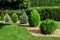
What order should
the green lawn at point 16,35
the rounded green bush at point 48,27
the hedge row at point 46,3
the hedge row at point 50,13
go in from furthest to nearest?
the hedge row at point 46,3 < the hedge row at point 50,13 < the rounded green bush at point 48,27 < the green lawn at point 16,35

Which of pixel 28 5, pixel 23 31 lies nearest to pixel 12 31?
pixel 23 31

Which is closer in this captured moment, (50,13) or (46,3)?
(50,13)

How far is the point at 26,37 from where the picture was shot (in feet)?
40.9

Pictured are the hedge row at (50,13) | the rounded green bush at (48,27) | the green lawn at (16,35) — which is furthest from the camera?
the hedge row at (50,13)

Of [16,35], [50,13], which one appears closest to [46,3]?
[50,13]

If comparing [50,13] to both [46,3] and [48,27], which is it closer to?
[46,3]

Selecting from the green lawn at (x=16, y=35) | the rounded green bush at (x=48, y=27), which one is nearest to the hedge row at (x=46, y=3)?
the green lawn at (x=16, y=35)

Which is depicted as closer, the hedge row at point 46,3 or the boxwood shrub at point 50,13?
the boxwood shrub at point 50,13

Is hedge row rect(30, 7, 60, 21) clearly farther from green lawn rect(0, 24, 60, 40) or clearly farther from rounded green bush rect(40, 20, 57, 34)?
rounded green bush rect(40, 20, 57, 34)

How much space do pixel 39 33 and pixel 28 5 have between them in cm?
1209

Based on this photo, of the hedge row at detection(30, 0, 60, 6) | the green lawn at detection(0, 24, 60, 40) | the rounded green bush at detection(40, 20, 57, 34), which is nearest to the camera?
the green lawn at detection(0, 24, 60, 40)

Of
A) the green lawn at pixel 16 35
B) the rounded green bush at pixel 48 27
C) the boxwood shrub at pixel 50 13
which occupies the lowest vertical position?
the green lawn at pixel 16 35

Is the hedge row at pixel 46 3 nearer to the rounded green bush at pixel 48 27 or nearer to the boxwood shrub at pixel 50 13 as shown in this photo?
the boxwood shrub at pixel 50 13

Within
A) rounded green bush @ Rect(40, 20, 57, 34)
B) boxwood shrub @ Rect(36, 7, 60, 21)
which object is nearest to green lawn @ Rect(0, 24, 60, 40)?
rounded green bush @ Rect(40, 20, 57, 34)
